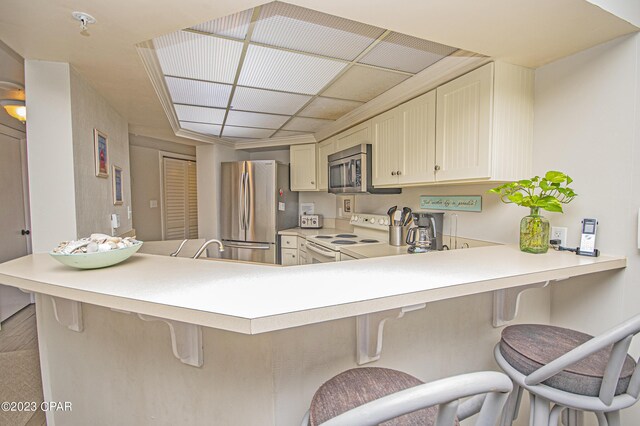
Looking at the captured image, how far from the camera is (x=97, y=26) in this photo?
3.86ft

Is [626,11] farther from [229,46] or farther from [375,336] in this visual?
[229,46]

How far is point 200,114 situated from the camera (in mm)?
2904

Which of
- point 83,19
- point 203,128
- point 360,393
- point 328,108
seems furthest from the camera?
point 203,128

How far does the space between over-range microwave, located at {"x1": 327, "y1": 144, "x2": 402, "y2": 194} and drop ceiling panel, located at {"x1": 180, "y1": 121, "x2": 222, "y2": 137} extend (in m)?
1.51

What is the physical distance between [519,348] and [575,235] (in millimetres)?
785

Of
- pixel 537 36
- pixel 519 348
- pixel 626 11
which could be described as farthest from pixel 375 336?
pixel 626 11

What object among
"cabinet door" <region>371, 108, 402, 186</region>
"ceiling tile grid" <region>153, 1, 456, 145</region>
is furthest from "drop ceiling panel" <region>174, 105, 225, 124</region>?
"cabinet door" <region>371, 108, 402, 186</region>

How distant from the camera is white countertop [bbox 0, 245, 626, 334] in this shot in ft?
2.29

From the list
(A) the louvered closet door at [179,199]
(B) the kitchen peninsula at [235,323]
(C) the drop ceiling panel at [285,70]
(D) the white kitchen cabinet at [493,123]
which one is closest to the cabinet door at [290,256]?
(A) the louvered closet door at [179,199]

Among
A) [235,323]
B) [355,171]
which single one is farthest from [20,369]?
[355,171]

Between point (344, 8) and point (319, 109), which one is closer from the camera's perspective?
point (344, 8)

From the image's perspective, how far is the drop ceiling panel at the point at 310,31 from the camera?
1.34 m

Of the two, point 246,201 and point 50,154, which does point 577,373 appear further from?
point 246,201

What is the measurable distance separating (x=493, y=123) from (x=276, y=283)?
4.63 ft
